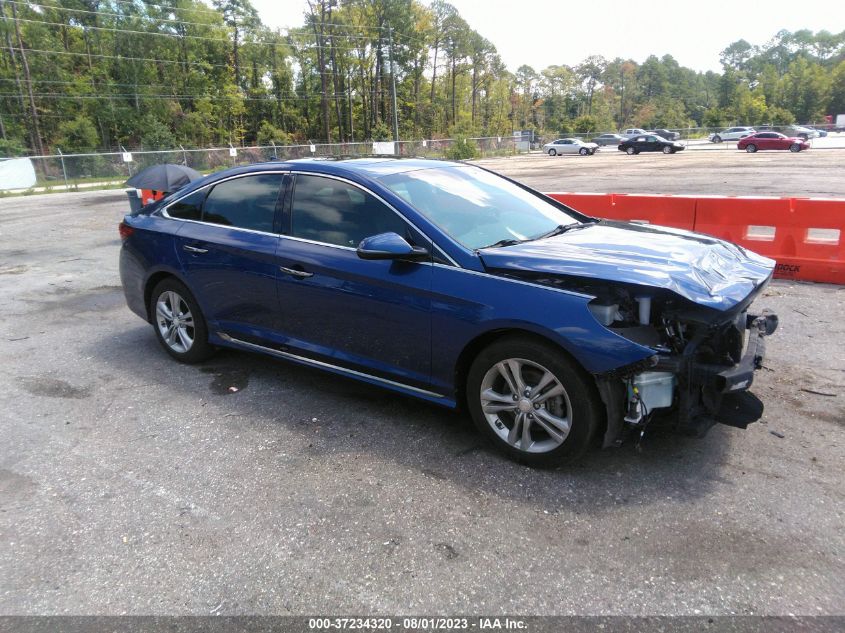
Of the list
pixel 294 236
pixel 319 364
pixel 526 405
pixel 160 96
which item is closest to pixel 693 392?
pixel 526 405

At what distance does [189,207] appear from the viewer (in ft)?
16.1

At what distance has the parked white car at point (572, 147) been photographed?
53659 mm

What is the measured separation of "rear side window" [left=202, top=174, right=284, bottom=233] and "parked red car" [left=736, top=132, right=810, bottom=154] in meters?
48.1

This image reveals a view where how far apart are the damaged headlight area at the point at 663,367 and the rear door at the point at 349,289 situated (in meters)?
0.95

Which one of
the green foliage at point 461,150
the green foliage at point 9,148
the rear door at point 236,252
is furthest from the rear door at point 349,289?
the green foliage at point 9,148

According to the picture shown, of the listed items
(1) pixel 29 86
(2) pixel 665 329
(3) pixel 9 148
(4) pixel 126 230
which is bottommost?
(2) pixel 665 329

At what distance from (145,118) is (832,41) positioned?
151m

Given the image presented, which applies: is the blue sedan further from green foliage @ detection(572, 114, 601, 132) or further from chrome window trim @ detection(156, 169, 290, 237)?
green foliage @ detection(572, 114, 601, 132)

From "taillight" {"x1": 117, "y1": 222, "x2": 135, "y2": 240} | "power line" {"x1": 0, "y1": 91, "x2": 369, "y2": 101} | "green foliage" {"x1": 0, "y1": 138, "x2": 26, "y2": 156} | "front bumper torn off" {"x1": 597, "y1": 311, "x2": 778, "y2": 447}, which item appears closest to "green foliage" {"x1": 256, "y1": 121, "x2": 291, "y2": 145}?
"power line" {"x1": 0, "y1": 91, "x2": 369, "y2": 101}

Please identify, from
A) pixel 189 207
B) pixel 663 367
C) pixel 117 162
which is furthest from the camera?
pixel 117 162

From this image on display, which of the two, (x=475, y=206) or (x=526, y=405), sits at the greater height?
(x=475, y=206)

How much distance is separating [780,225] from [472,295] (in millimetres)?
5594

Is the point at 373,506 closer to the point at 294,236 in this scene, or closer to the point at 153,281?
the point at 294,236

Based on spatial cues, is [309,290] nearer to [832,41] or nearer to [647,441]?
[647,441]
